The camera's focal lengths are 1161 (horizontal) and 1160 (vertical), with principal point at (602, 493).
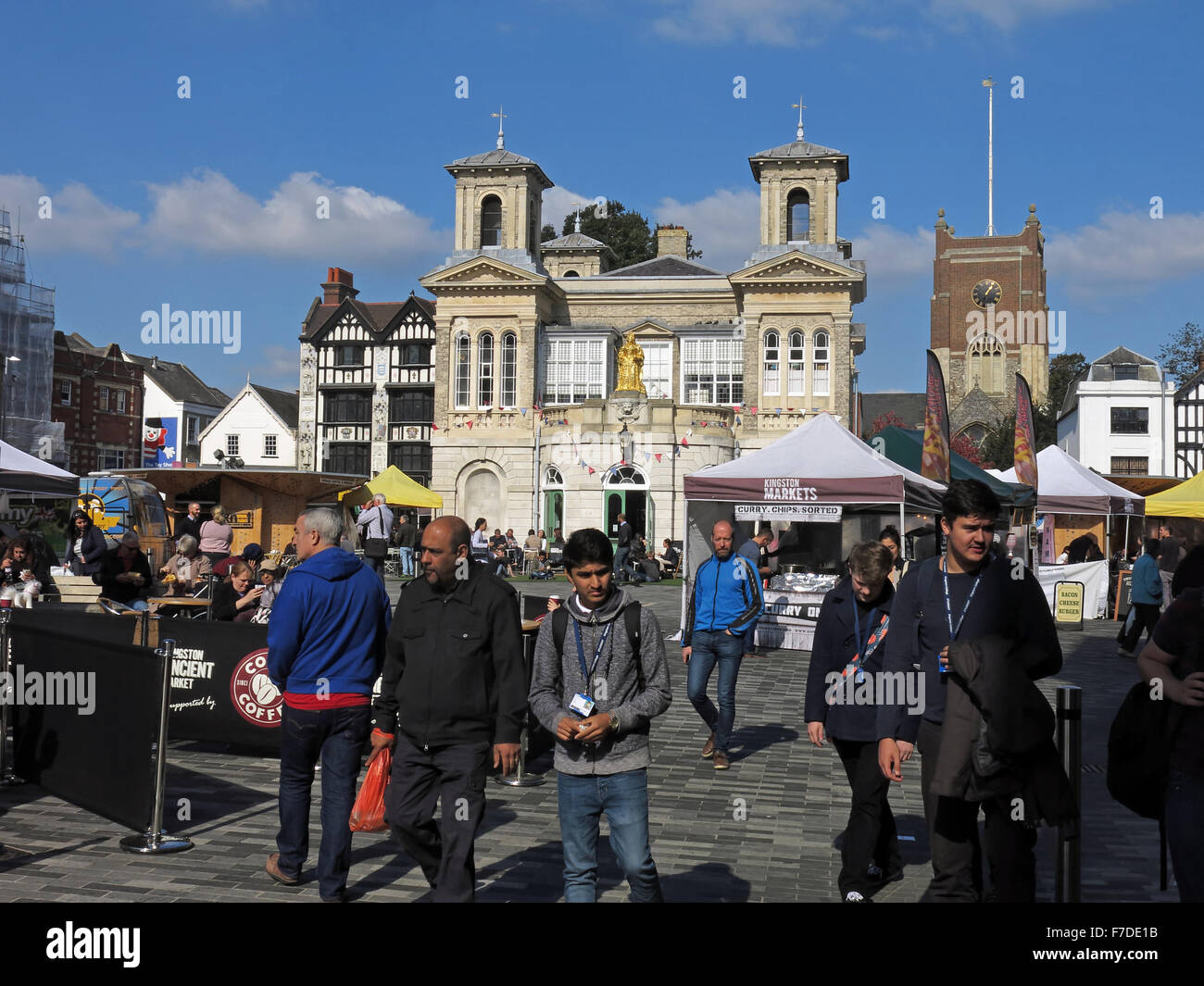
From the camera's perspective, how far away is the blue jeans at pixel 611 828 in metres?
4.62

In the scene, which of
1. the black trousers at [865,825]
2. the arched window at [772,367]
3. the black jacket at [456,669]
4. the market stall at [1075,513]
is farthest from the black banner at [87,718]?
the arched window at [772,367]

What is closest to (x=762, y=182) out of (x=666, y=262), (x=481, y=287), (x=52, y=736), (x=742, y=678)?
(x=666, y=262)

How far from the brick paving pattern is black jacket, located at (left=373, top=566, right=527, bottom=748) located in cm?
119

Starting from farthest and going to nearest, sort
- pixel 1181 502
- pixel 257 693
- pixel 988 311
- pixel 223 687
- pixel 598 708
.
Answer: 1. pixel 988 311
2. pixel 1181 502
3. pixel 223 687
4. pixel 257 693
5. pixel 598 708

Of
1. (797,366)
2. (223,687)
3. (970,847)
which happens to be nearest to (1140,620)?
(223,687)

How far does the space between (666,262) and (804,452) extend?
4230cm

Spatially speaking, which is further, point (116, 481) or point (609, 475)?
point (609, 475)

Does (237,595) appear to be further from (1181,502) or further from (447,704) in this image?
(1181,502)

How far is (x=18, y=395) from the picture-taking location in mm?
53438

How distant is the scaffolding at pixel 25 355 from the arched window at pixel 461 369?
18.6m

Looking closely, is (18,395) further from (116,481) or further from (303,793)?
(303,793)

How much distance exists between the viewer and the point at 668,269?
57.5m

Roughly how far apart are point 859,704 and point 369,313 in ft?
192

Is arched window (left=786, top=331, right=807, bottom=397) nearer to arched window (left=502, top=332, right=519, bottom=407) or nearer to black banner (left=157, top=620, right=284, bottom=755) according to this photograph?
arched window (left=502, top=332, right=519, bottom=407)
